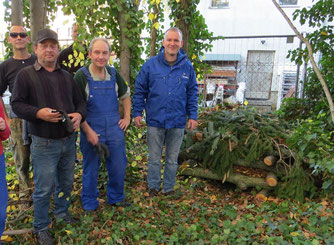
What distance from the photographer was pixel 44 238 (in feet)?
9.16

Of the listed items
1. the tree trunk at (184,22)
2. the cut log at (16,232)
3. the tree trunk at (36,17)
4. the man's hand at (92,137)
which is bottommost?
the cut log at (16,232)

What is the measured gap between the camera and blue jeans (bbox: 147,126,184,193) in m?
3.78

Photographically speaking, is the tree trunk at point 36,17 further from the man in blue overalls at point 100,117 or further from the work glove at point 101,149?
the work glove at point 101,149

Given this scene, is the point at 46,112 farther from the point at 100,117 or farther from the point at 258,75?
the point at 258,75

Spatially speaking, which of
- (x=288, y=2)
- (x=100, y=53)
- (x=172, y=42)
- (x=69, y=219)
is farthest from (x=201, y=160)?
(x=288, y=2)

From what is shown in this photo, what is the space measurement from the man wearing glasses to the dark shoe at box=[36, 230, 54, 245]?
976mm

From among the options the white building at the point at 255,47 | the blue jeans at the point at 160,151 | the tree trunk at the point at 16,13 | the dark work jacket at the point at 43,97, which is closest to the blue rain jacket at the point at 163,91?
the blue jeans at the point at 160,151

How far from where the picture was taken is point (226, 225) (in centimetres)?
321

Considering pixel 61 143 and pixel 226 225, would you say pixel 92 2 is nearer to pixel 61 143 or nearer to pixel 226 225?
pixel 61 143

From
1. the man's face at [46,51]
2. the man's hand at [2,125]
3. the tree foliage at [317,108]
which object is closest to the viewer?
the man's hand at [2,125]

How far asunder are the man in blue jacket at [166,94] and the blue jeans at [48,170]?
3.63 ft

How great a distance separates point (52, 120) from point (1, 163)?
21.0 inches

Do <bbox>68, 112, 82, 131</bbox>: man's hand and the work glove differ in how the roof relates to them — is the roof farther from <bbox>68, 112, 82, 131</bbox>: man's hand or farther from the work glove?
<bbox>68, 112, 82, 131</bbox>: man's hand

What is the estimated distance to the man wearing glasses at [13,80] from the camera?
334cm
